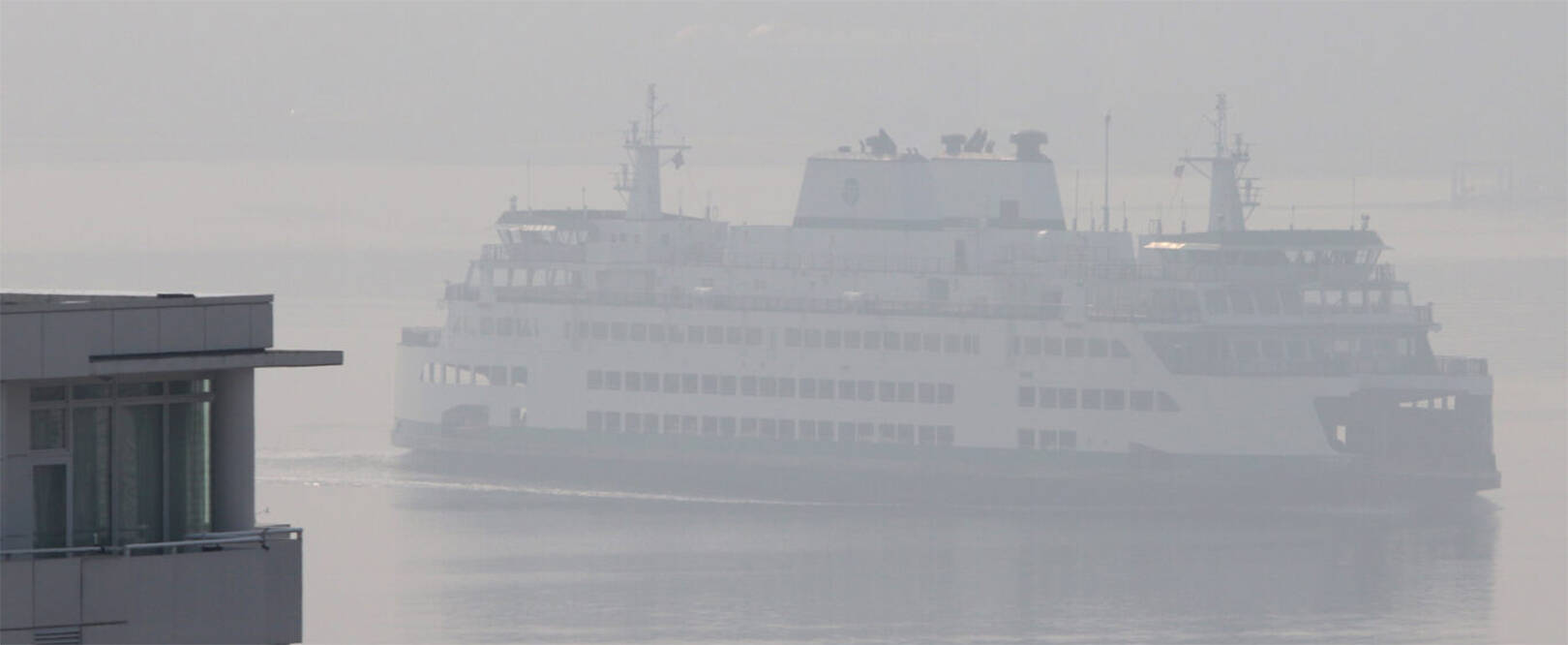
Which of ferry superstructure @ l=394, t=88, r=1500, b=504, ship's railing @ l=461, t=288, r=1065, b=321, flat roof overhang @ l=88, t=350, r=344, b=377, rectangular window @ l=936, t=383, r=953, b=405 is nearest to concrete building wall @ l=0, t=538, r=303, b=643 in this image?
flat roof overhang @ l=88, t=350, r=344, b=377

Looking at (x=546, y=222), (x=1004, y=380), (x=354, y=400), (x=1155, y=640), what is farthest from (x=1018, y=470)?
(x=354, y=400)

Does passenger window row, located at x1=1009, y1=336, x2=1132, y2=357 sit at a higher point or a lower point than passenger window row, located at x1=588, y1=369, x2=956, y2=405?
higher

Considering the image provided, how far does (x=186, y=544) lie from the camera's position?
1631 cm

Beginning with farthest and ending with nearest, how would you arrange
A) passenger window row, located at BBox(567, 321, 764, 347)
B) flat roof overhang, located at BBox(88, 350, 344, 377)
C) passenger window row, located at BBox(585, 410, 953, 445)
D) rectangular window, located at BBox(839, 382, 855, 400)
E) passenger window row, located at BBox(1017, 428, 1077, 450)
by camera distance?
passenger window row, located at BBox(567, 321, 764, 347)
rectangular window, located at BBox(839, 382, 855, 400)
passenger window row, located at BBox(585, 410, 953, 445)
passenger window row, located at BBox(1017, 428, 1077, 450)
flat roof overhang, located at BBox(88, 350, 344, 377)

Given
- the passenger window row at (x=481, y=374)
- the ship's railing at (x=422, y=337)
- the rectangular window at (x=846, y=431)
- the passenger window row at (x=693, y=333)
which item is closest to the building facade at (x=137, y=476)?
the rectangular window at (x=846, y=431)

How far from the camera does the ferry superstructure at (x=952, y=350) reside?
270 ft

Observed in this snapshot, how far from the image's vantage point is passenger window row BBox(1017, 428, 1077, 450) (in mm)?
83812

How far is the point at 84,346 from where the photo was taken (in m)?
15.8

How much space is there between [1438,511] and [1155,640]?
21562 mm

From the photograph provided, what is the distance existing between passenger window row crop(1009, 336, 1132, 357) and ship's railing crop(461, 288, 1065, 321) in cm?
57

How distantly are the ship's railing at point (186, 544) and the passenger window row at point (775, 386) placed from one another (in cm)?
6915

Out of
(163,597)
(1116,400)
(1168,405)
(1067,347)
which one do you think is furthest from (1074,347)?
(163,597)

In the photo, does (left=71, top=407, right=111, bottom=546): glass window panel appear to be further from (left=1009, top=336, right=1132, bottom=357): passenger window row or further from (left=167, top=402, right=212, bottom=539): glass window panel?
(left=1009, top=336, right=1132, bottom=357): passenger window row

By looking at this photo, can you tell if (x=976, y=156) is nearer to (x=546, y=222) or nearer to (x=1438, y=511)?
(x=546, y=222)
